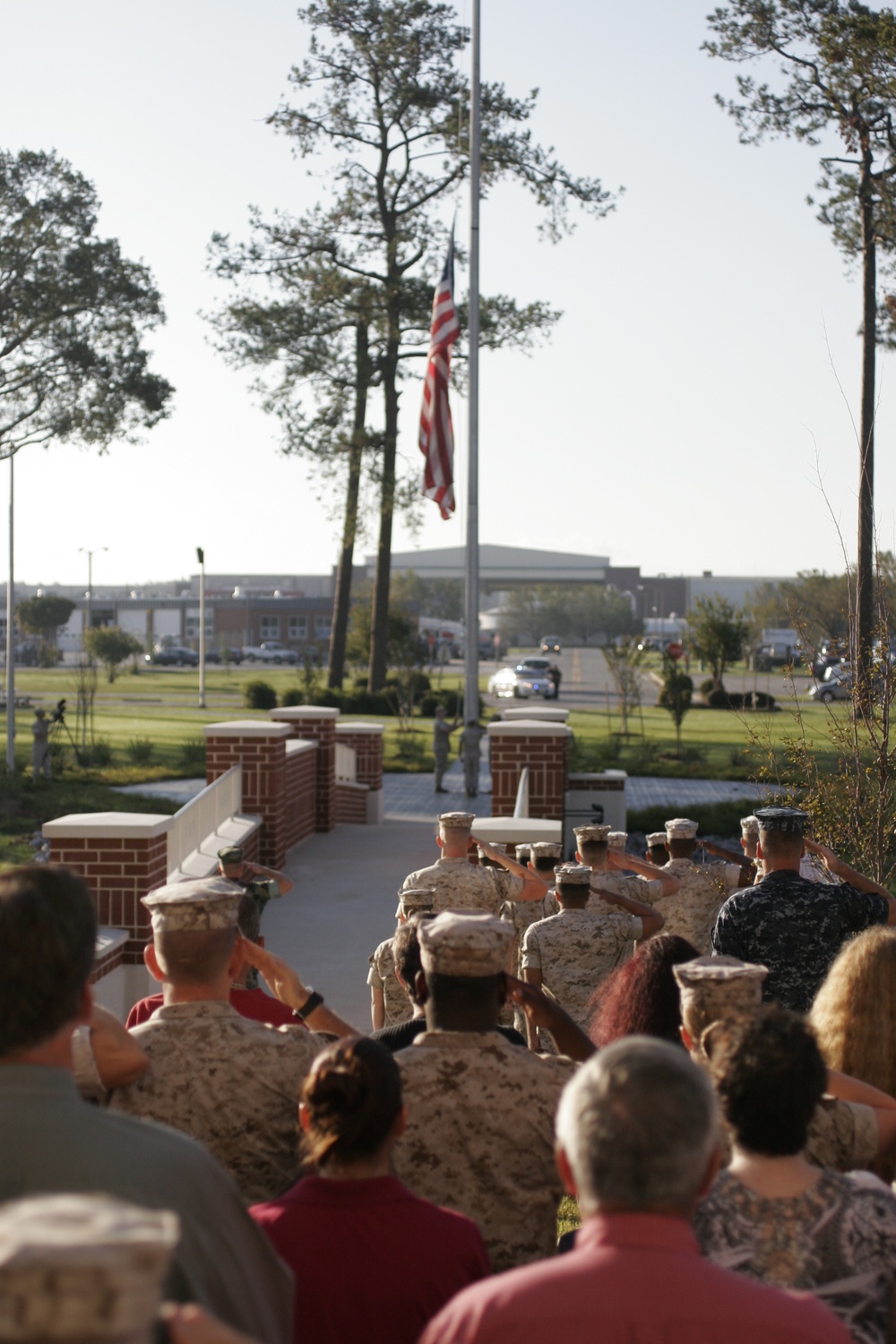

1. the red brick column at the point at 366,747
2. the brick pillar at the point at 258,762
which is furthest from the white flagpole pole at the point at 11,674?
the brick pillar at the point at 258,762

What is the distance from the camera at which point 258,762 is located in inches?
505

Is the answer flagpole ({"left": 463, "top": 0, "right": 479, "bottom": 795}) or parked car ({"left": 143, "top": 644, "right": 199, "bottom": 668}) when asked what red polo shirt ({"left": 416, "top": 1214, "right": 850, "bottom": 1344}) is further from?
parked car ({"left": 143, "top": 644, "right": 199, "bottom": 668})

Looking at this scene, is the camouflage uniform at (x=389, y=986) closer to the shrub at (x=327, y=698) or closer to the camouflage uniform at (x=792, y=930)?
the camouflage uniform at (x=792, y=930)

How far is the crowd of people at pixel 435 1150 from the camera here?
1924mm

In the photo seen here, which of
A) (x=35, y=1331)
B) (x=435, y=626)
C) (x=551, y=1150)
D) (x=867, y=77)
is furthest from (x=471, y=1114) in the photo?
(x=435, y=626)

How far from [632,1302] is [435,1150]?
1232 millimetres

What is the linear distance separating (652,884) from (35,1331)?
5.19m

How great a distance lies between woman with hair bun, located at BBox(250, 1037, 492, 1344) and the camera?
2.46m

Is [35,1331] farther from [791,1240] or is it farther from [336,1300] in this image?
[791,1240]

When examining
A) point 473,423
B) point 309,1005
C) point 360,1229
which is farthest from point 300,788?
point 360,1229

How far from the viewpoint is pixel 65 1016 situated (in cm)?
222

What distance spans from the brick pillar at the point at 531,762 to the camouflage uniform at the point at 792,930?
7162 millimetres

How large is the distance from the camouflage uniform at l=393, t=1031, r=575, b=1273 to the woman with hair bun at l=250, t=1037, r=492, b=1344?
0.49m

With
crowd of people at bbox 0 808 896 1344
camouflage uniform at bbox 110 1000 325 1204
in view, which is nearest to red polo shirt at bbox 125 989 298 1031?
crowd of people at bbox 0 808 896 1344
